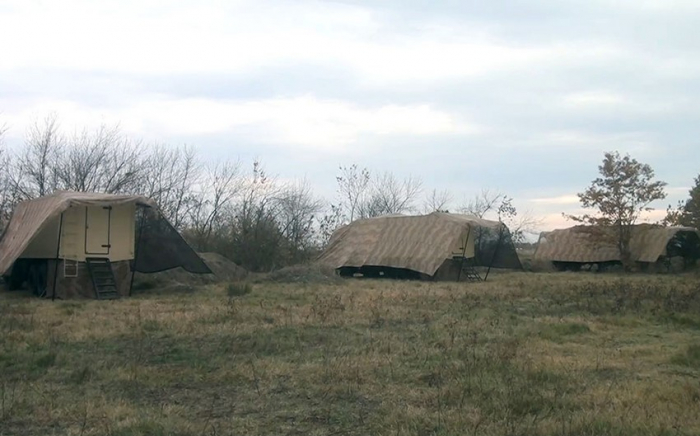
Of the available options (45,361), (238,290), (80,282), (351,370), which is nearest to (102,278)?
(80,282)

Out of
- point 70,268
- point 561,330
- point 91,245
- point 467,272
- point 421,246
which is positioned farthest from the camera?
point 467,272

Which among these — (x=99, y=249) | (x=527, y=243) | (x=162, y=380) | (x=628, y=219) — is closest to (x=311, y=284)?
(x=99, y=249)

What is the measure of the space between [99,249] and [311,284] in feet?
21.9

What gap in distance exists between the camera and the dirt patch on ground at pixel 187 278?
21.6m

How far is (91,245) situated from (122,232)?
0.92 metres

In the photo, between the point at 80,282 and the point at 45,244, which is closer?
the point at 80,282

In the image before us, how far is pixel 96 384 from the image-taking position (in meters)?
7.82

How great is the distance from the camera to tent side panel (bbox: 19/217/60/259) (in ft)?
64.4

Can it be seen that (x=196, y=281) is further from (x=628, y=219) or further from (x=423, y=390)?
(x=628, y=219)

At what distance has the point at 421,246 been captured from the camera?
29.7 m

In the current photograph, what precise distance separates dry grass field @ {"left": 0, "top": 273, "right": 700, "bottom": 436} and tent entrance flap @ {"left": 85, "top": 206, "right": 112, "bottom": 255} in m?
4.72

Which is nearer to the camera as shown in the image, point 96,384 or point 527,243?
point 96,384

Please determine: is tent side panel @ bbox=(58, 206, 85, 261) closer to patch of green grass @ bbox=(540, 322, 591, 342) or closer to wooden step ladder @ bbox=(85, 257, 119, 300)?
wooden step ladder @ bbox=(85, 257, 119, 300)

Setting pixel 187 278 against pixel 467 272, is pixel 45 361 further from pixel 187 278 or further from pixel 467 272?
pixel 467 272
